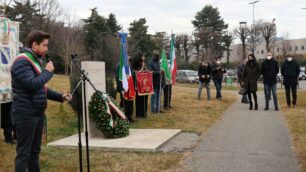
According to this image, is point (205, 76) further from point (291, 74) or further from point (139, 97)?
point (139, 97)

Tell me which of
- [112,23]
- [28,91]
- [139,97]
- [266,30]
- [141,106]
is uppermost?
[266,30]

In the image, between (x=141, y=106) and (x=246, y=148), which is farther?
(x=141, y=106)

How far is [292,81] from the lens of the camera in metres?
15.0

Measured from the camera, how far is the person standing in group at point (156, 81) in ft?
43.5

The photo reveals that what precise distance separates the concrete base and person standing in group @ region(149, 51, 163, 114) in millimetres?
3849

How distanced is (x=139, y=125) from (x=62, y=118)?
2.06 metres

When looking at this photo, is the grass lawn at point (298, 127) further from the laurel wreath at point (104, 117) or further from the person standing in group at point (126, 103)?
the person standing in group at point (126, 103)

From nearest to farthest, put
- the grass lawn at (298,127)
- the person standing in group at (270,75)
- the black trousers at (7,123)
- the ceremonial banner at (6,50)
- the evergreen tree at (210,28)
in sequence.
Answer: the ceremonial banner at (6,50), the grass lawn at (298,127), the black trousers at (7,123), the person standing in group at (270,75), the evergreen tree at (210,28)

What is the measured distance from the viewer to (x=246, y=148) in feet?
26.2

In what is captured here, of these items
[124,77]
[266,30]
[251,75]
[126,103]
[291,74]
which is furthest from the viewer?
[266,30]

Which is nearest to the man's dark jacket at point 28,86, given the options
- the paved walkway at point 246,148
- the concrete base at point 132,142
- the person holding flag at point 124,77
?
the paved walkway at point 246,148

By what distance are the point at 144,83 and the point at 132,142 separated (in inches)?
A: 162

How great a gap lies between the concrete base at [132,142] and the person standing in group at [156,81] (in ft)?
12.6

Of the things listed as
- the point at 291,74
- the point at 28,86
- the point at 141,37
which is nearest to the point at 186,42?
the point at 141,37
